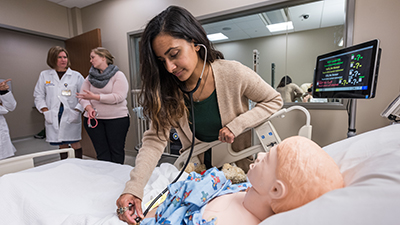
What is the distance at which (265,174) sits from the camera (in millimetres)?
→ 504

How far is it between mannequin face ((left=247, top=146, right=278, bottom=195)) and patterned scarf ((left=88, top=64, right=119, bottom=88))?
1888mm

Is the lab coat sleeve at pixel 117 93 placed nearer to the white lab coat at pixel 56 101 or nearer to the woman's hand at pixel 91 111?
the woman's hand at pixel 91 111

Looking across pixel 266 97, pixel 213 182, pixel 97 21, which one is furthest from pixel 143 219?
pixel 97 21

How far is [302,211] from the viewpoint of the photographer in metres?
0.36

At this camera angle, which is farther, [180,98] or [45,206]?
[180,98]

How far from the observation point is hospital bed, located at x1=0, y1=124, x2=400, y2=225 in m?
0.32

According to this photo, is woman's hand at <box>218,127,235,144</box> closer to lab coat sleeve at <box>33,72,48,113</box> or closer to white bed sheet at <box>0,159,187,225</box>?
white bed sheet at <box>0,159,187,225</box>

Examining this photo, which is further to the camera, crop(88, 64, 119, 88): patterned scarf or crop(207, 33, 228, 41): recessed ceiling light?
crop(207, 33, 228, 41): recessed ceiling light

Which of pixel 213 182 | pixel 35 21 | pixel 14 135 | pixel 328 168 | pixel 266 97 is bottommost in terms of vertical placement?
pixel 14 135

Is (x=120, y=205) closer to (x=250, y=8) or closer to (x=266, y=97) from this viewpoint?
(x=266, y=97)

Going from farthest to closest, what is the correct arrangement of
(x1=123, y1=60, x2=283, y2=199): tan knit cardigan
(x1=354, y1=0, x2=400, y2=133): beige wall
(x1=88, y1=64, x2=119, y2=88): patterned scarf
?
(x1=88, y1=64, x2=119, y2=88): patterned scarf
(x1=354, y1=0, x2=400, y2=133): beige wall
(x1=123, y1=60, x2=283, y2=199): tan knit cardigan

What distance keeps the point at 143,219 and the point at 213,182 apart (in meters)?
0.26

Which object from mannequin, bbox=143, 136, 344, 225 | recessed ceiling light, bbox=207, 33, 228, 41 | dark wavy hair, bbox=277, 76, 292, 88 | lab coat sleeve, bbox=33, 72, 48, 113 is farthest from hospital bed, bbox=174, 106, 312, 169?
lab coat sleeve, bbox=33, 72, 48, 113

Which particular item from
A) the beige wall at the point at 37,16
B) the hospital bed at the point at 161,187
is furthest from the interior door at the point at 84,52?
the hospital bed at the point at 161,187
